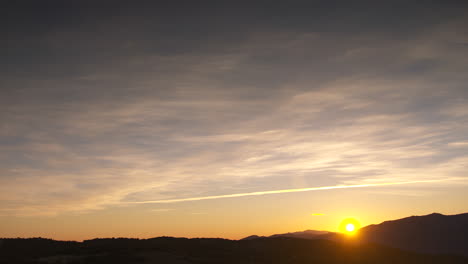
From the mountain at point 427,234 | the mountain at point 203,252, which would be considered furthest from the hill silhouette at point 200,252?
the mountain at point 427,234

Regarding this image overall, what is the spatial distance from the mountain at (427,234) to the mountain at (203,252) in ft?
393

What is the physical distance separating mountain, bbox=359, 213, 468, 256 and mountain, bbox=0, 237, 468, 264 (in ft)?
393

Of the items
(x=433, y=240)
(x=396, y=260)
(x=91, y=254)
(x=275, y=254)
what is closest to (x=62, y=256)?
(x=91, y=254)

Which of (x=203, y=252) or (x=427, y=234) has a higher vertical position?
(x=203, y=252)

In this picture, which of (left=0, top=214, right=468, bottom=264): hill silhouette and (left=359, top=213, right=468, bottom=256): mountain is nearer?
(left=0, top=214, right=468, bottom=264): hill silhouette

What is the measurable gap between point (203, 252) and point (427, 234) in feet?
572

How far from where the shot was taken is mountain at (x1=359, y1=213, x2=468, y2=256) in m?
170

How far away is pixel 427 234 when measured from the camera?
183 metres

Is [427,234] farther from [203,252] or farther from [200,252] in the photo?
[200,252]

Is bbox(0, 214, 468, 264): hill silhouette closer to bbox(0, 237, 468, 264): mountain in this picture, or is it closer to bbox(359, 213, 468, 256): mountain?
bbox(0, 237, 468, 264): mountain

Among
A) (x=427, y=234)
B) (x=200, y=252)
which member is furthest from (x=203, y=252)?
(x=427, y=234)

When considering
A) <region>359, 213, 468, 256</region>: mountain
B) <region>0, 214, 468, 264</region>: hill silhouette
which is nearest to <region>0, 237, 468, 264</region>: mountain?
<region>0, 214, 468, 264</region>: hill silhouette

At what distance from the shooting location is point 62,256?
35.9 meters

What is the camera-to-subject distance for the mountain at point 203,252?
118ft
